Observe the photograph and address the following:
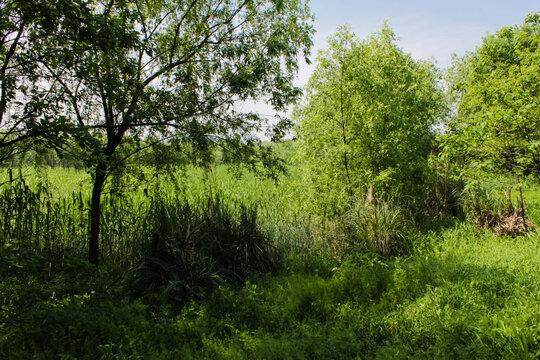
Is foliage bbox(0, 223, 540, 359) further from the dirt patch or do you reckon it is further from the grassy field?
the dirt patch

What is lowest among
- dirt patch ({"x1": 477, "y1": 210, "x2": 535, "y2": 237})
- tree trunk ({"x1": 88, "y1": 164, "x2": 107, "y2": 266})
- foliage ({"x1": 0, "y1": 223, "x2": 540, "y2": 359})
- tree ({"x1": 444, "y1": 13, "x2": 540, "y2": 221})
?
foliage ({"x1": 0, "y1": 223, "x2": 540, "y2": 359})

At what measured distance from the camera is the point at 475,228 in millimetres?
7484

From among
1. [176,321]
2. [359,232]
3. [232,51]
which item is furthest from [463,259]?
[232,51]

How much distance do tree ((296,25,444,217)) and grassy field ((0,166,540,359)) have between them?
225cm

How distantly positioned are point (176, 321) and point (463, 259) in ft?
15.4

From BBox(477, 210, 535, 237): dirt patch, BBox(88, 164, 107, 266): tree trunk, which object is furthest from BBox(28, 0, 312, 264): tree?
BBox(477, 210, 535, 237): dirt patch

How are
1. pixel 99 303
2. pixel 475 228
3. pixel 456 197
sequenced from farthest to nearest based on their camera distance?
pixel 456 197 → pixel 475 228 → pixel 99 303

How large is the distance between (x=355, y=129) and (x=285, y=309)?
16.0 ft

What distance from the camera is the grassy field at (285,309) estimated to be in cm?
309

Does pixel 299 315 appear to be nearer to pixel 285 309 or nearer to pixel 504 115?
pixel 285 309

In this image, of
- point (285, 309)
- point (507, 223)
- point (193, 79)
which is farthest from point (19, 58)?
point (507, 223)

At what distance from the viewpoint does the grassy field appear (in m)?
3.09

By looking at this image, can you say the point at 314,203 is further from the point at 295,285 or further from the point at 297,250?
the point at 295,285

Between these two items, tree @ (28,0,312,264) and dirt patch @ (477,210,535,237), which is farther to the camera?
dirt patch @ (477,210,535,237)
